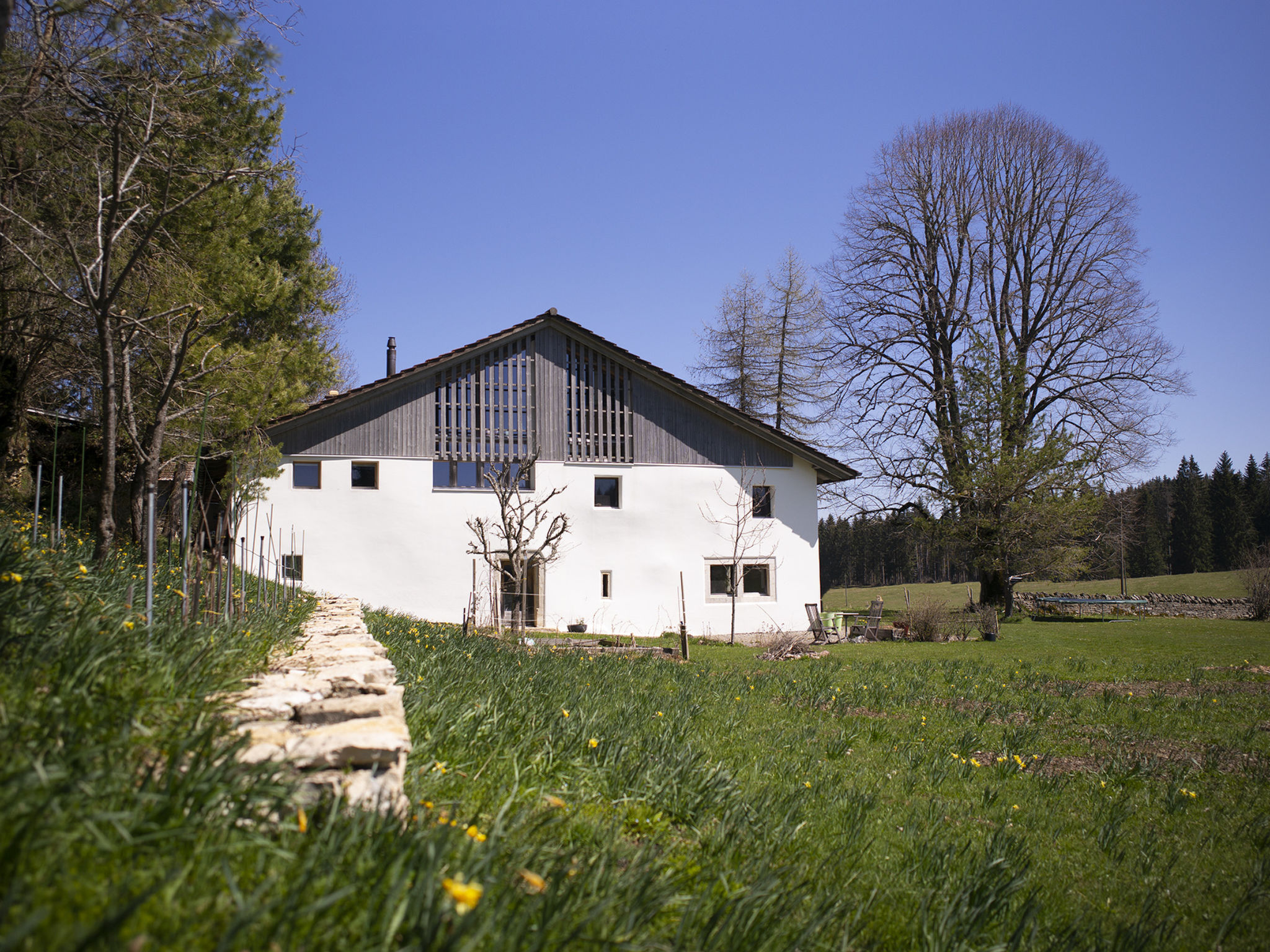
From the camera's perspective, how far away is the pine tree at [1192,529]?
6469 centimetres

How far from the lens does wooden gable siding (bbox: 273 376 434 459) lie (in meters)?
20.3

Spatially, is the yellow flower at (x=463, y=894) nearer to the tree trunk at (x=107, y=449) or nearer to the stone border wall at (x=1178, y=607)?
the tree trunk at (x=107, y=449)

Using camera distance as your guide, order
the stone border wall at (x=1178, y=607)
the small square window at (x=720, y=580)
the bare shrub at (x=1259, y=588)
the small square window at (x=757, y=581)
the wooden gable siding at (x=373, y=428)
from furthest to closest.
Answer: the stone border wall at (x=1178, y=607)
the bare shrub at (x=1259, y=588)
the small square window at (x=757, y=581)
the small square window at (x=720, y=580)
the wooden gable siding at (x=373, y=428)

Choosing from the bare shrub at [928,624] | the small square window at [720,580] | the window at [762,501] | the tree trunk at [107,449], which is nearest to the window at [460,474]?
the small square window at [720,580]

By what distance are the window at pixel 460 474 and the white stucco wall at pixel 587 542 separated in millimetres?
180

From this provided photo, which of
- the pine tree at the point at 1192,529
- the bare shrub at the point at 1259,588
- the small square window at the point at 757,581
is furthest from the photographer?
the pine tree at the point at 1192,529

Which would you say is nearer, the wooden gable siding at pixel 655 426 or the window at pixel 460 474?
the window at pixel 460 474

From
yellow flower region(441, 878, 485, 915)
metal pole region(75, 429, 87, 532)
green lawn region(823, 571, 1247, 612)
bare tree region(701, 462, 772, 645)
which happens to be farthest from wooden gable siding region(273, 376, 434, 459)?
green lawn region(823, 571, 1247, 612)

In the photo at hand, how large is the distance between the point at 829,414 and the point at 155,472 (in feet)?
94.5

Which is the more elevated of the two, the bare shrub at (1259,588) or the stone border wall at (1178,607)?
the bare shrub at (1259,588)

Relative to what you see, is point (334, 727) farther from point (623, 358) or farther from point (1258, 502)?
Result: point (1258, 502)

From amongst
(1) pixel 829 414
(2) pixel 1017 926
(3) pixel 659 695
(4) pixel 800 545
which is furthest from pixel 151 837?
(1) pixel 829 414

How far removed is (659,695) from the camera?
795 centimetres

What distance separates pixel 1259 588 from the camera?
90.7 feet
